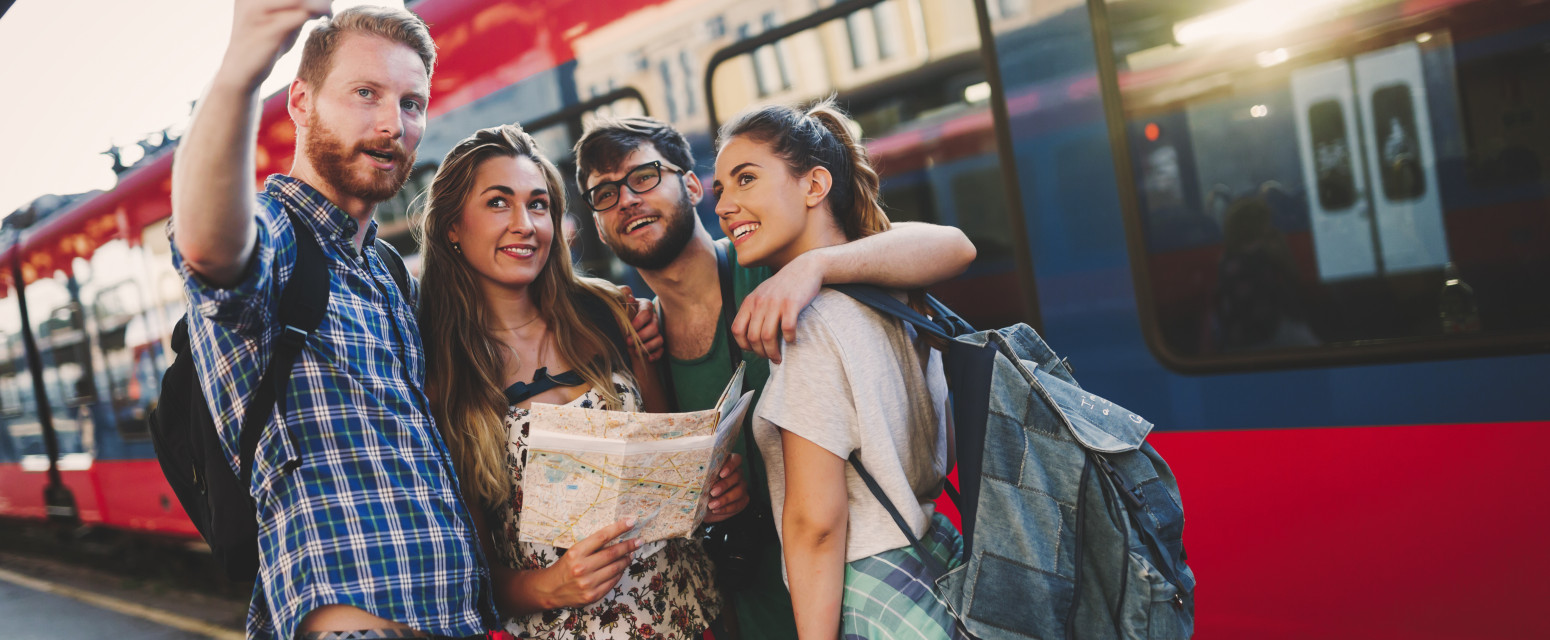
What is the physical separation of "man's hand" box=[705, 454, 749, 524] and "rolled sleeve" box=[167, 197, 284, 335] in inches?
34.9

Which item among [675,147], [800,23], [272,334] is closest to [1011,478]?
[272,334]

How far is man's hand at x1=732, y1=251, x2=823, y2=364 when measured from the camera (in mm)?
1535

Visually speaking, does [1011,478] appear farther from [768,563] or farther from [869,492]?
[768,563]

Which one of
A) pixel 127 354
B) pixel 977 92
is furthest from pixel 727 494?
pixel 127 354

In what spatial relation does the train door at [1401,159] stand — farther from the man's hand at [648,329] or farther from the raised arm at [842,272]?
the man's hand at [648,329]

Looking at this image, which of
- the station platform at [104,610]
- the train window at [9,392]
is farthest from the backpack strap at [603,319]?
the train window at [9,392]

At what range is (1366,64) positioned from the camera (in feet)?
7.73

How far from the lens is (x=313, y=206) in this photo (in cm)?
155

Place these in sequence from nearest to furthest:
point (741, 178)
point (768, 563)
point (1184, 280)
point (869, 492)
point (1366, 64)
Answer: point (869, 492) < point (741, 178) < point (768, 563) < point (1366, 64) < point (1184, 280)

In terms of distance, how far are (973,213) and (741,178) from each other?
1.34m

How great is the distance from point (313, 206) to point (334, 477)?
458mm

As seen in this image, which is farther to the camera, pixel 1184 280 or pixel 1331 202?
pixel 1184 280

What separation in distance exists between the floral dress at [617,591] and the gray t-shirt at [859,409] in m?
0.45

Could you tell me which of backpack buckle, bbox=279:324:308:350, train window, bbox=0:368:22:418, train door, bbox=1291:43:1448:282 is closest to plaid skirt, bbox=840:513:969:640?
Result: backpack buckle, bbox=279:324:308:350
